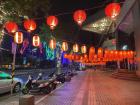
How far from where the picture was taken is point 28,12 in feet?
52.1

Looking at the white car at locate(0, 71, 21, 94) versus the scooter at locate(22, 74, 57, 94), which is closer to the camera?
the white car at locate(0, 71, 21, 94)

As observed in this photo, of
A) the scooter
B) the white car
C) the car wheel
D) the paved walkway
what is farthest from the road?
the car wheel

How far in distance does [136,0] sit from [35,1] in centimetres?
1730

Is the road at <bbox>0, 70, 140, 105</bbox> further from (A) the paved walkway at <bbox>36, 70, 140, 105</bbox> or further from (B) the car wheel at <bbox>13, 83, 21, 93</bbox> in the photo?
(B) the car wheel at <bbox>13, 83, 21, 93</bbox>

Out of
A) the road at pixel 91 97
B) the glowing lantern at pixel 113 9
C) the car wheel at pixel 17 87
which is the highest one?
the glowing lantern at pixel 113 9

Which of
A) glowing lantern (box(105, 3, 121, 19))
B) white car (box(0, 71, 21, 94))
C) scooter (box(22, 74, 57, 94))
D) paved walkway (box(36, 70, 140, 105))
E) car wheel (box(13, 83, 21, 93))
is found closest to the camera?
paved walkway (box(36, 70, 140, 105))

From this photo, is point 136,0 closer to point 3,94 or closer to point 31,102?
point 3,94

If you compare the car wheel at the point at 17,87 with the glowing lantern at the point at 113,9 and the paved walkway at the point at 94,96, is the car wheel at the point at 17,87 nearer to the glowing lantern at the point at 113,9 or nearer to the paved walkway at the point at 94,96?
the paved walkway at the point at 94,96

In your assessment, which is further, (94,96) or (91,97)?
(94,96)

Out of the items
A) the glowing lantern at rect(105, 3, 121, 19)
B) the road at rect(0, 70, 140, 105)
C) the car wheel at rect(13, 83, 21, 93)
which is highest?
the glowing lantern at rect(105, 3, 121, 19)

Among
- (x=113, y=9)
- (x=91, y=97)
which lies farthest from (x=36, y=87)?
(x=113, y=9)

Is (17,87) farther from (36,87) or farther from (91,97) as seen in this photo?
(91,97)

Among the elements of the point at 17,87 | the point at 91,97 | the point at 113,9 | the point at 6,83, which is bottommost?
the point at 91,97

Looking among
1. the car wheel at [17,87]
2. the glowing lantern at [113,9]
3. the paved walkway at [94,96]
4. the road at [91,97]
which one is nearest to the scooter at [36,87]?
the road at [91,97]
